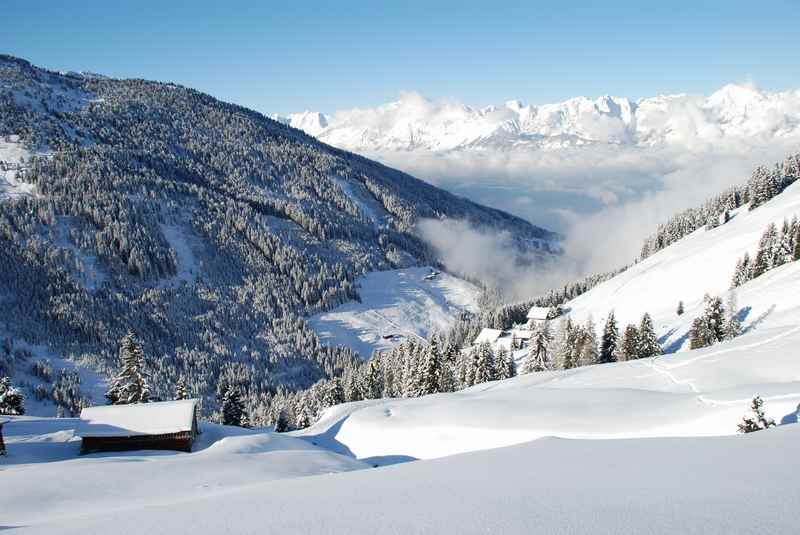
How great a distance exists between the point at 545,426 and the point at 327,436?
66.7 feet

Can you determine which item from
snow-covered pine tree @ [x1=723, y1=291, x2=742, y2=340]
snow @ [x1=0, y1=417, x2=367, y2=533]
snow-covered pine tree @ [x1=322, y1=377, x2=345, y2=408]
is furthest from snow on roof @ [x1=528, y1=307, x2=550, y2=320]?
snow @ [x1=0, y1=417, x2=367, y2=533]

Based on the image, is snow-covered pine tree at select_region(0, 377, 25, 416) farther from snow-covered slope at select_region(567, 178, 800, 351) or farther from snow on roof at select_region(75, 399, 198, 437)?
snow-covered slope at select_region(567, 178, 800, 351)

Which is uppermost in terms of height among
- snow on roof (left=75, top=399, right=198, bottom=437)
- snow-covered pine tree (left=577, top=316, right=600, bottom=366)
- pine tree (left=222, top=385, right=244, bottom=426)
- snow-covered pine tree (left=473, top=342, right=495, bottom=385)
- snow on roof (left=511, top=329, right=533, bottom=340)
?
snow on roof (left=511, top=329, right=533, bottom=340)

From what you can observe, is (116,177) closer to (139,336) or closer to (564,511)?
(139,336)

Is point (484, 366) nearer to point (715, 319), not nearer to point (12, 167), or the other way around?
point (715, 319)

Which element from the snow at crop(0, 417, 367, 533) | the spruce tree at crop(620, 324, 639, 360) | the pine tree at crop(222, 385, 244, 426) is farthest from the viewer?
the pine tree at crop(222, 385, 244, 426)

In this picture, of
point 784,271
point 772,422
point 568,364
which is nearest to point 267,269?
point 568,364

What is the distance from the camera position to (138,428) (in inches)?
1443

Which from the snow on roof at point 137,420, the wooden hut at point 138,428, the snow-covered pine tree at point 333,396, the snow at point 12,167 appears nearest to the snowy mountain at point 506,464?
the wooden hut at point 138,428

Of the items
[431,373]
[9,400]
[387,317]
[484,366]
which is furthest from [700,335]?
[387,317]

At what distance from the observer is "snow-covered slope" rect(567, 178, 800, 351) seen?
205 ft

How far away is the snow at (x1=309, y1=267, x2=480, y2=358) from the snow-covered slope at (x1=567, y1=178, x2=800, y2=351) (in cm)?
6184

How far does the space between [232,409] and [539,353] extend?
40.3 metres

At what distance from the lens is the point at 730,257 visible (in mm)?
85062
